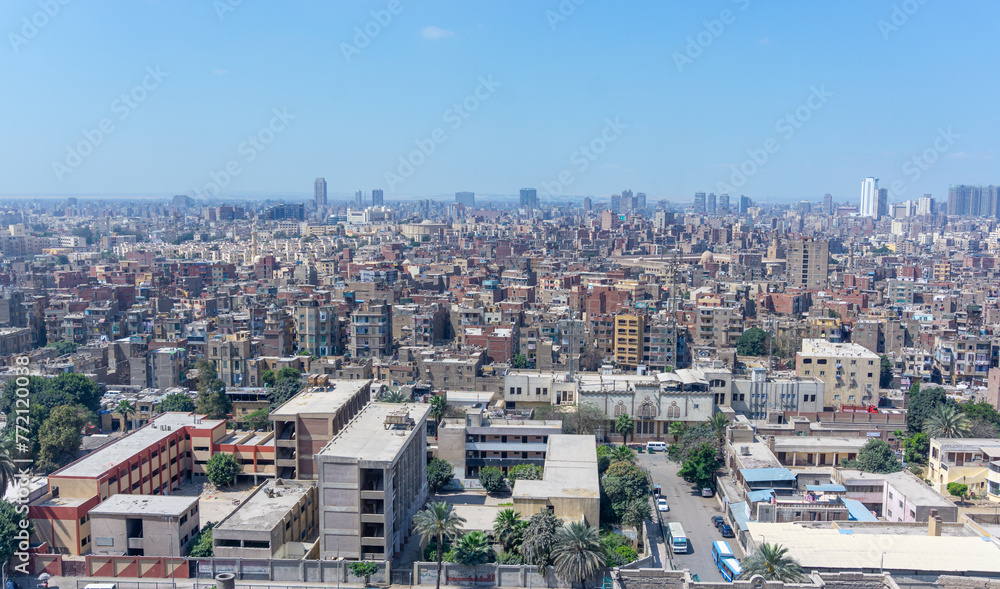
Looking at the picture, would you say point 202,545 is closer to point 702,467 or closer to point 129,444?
point 129,444

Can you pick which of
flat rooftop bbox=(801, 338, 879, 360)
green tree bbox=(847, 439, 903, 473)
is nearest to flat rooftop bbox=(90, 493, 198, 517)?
green tree bbox=(847, 439, 903, 473)

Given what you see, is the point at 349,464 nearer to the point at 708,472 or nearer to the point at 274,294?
the point at 708,472

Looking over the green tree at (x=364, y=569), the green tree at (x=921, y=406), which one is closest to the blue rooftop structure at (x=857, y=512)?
the green tree at (x=921, y=406)

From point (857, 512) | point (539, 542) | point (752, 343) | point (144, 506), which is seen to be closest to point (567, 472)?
point (539, 542)

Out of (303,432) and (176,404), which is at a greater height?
(303,432)

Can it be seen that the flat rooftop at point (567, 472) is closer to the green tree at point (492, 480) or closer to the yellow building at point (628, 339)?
the green tree at point (492, 480)
